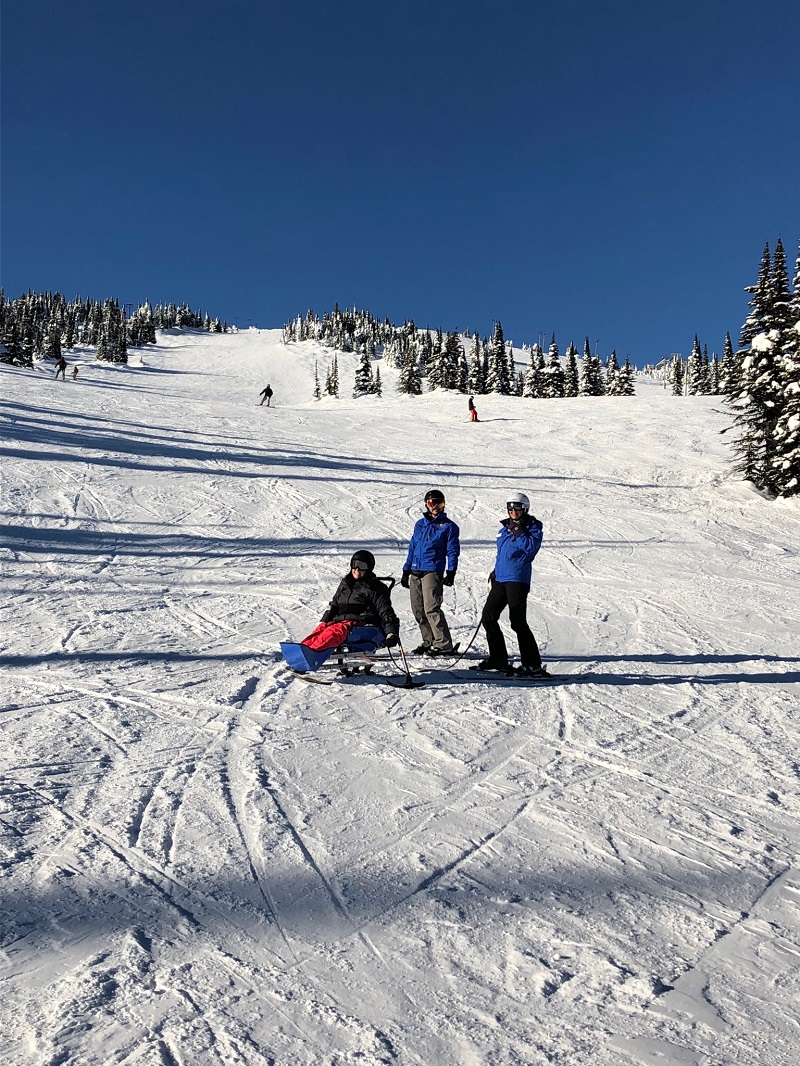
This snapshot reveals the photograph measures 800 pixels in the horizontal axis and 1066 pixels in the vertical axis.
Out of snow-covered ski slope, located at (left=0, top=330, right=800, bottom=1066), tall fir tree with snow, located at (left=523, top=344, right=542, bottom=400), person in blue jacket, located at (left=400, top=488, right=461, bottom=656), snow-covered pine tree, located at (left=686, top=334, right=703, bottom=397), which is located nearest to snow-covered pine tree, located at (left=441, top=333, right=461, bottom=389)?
tall fir tree with snow, located at (left=523, top=344, right=542, bottom=400)

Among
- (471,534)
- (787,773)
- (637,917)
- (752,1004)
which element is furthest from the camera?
(471,534)

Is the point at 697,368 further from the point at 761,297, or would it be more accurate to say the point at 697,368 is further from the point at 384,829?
the point at 384,829

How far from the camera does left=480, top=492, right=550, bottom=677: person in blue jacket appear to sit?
7.05 m

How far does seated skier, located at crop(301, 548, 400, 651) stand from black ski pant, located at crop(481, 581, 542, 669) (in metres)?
1.17

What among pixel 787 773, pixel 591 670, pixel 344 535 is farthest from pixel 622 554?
pixel 787 773

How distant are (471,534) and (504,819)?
424 inches

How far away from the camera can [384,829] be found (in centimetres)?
399

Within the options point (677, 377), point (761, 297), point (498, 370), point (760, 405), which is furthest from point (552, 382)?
point (677, 377)

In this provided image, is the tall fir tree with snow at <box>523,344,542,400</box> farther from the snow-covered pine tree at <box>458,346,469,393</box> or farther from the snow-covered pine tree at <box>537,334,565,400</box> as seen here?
the snow-covered pine tree at <box>458,346,469,393</box>

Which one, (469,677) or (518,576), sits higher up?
(518,576)

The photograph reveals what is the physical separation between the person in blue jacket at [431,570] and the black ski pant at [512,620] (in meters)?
0.62

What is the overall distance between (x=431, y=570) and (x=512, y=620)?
114 centimetres

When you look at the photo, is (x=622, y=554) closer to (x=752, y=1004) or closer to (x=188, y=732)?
(x=188, y=732)

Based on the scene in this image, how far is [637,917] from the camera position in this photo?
3252 mm
